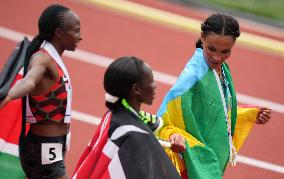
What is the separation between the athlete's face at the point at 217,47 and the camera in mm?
5469

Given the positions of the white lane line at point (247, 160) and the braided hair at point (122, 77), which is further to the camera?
the white lane line at point (247, 160)

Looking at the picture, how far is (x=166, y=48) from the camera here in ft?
35.1

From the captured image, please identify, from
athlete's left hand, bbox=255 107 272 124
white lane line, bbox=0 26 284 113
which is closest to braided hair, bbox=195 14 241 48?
athlete's left hand, bbox=255 107 272 124

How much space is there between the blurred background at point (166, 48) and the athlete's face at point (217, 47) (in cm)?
277

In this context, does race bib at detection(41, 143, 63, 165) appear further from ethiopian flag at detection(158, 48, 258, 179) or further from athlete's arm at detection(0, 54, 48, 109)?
ethiopian flag at detection(158, 48, 258, 179)

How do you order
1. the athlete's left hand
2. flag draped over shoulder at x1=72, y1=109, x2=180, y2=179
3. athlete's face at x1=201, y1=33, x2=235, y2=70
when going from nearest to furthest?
flag draped over shoulder at x1=72, y1=109, x2=180, y2=179 < athlete's face at x1=201, y1=33, x2=235, y2=70 < the athlete's left hand

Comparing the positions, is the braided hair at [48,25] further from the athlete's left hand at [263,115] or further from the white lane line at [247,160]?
the white lane line at [247,160]

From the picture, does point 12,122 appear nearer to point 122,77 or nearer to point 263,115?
point 122,77

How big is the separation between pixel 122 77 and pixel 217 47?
43.2 inches

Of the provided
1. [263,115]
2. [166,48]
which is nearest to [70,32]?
[263,115]

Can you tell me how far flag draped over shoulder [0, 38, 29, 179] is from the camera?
5.37m

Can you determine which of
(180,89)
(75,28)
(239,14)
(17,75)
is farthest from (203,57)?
(239,14)

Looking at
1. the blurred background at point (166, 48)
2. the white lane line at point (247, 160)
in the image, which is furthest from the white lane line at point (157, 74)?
the white lane line at point (247, 160)

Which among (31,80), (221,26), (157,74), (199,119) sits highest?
(221,26)
